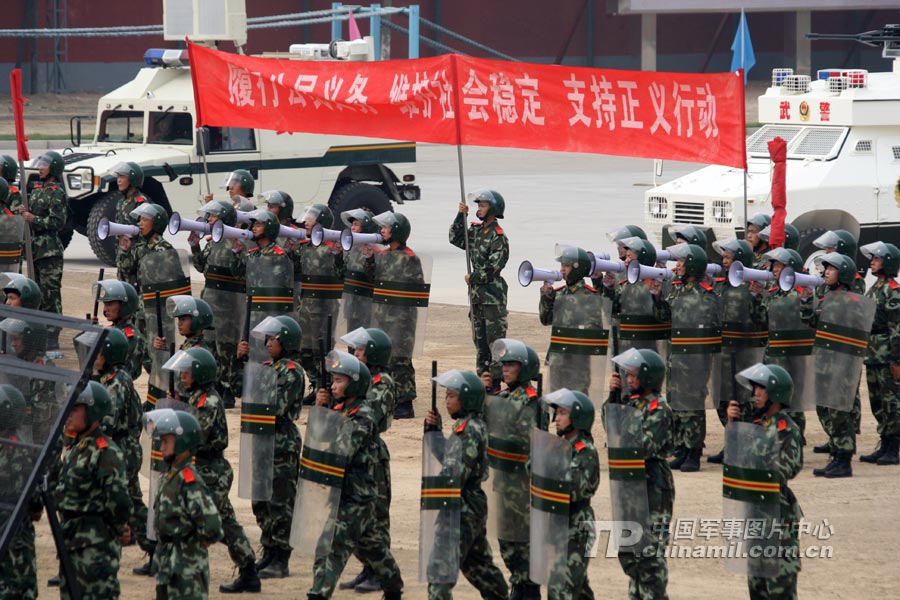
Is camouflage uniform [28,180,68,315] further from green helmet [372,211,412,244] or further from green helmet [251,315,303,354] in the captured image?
green helmet [251,315,303,354]

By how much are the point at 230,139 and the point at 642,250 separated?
33.7 feet

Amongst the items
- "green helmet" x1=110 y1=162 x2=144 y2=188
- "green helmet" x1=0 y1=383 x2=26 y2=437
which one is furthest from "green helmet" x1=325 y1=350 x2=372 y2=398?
"green helmet" x1=110 y1=162 x2=144 y2=188

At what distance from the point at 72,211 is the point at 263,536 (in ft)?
39.0

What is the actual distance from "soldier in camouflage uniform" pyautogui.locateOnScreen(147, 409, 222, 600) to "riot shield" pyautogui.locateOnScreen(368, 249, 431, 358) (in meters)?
5.66

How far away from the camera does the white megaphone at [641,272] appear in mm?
12562

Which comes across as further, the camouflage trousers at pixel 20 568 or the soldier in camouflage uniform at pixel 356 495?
the soldier in camouflage uniform at pixel 356 495

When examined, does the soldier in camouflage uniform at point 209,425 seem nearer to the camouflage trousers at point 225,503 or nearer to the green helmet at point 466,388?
the camouflage trousers at point 225,503

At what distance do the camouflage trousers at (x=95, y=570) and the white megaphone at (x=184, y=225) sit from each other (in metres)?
5.86

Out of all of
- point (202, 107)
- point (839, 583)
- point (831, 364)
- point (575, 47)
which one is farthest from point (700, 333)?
point (575, 47)

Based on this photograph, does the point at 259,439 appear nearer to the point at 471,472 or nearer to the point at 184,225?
the point at 471,472

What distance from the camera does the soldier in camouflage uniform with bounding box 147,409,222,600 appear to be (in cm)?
820

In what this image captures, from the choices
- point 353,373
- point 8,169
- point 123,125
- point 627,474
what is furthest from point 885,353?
point 123,125

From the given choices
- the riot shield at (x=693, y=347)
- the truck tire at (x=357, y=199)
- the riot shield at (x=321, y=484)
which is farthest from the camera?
the truck tire at (x=357, y=199)

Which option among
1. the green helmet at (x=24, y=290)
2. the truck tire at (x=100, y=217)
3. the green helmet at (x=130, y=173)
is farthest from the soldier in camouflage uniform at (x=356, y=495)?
the truck tire at (x=100, y=217)
